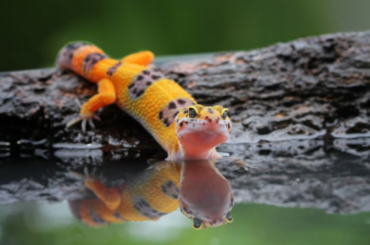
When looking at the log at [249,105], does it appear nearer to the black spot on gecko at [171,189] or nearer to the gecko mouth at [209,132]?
the gecko mouth at [209,132]

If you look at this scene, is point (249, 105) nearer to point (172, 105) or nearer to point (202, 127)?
point (172, 105)

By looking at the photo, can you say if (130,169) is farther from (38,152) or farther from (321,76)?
(321,76)

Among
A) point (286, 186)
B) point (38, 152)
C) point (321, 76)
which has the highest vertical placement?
point (321, 76)

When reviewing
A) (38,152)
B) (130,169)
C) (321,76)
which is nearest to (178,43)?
(321,76)

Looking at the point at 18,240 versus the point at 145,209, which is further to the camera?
the point at 145,209

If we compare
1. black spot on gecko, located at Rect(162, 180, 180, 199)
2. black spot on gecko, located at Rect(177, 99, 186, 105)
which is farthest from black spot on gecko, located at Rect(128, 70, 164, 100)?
black spot on gecko, located at Rect(162, 180, 180, 199)

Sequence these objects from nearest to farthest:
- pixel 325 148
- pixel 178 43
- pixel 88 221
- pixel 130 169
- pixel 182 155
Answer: pixel 88 221 → pixel 130 169 → pixel 182 155 → pixel 325 148 → pixel 178 43

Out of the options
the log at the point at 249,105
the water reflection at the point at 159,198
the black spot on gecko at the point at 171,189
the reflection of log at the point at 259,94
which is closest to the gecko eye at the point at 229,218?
the water reflection at the point at 159,198
